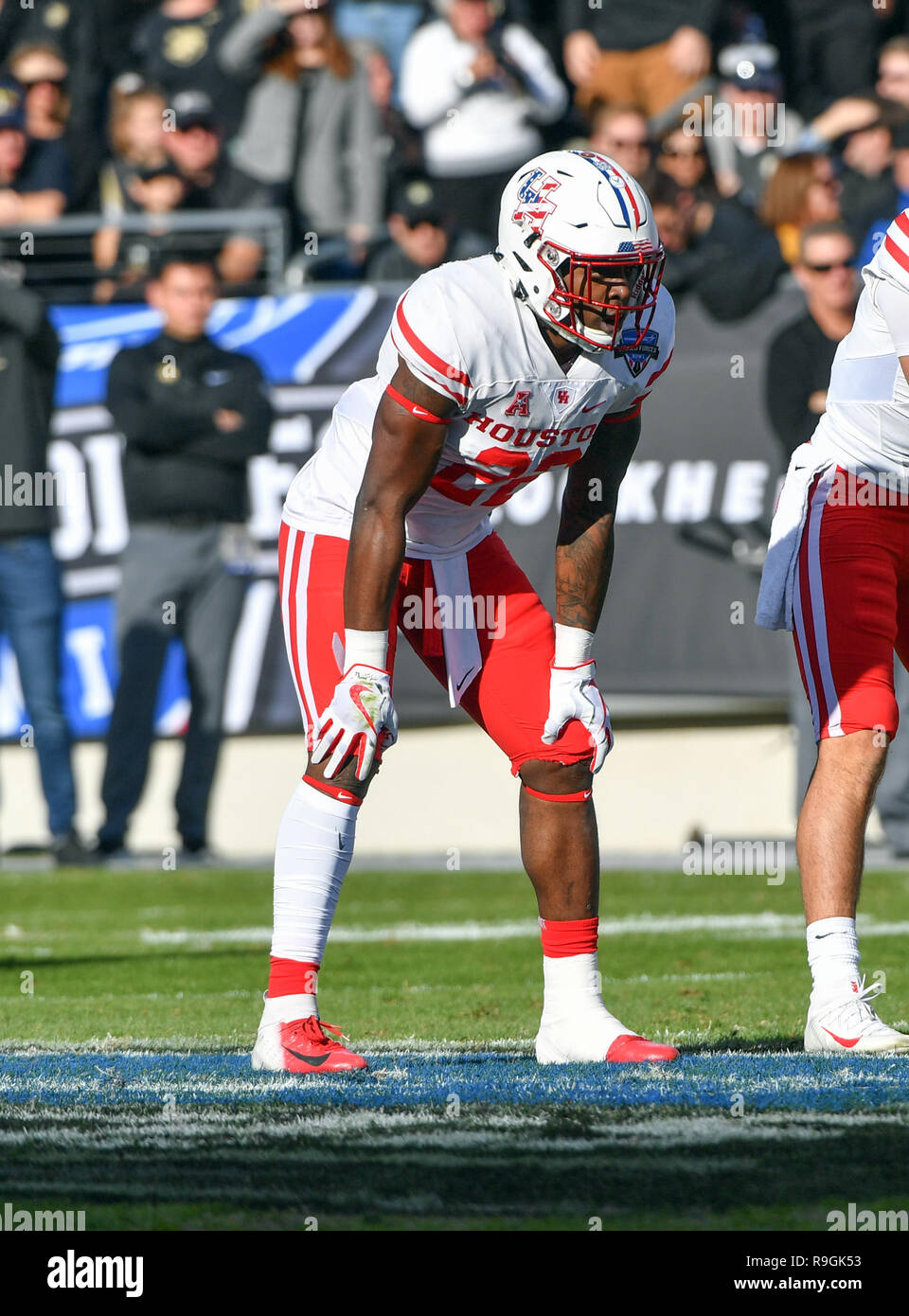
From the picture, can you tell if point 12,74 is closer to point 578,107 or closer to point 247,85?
point 247,85

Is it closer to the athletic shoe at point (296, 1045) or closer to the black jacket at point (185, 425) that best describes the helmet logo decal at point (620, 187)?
the athletic shoe at point (296, 1045)

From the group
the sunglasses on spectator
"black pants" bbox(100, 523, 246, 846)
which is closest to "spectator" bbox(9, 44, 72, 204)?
"black pants" bbox(100, 523, 246, 846)

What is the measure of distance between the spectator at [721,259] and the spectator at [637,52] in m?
1.54

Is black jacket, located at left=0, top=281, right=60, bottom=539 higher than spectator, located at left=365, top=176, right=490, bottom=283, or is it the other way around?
spectator, located at left=365, top=176, right=490, bottom=283

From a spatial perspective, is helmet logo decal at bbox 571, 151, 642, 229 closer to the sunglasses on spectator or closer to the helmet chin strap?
the helmet chin strap

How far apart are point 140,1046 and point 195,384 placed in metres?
5.67

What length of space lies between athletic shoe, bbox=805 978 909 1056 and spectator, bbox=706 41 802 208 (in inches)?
315

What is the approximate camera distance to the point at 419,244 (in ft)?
36.4

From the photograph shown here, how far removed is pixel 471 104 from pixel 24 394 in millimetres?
3602

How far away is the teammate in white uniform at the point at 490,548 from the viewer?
425 cm

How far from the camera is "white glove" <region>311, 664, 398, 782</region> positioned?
4.31 metres
